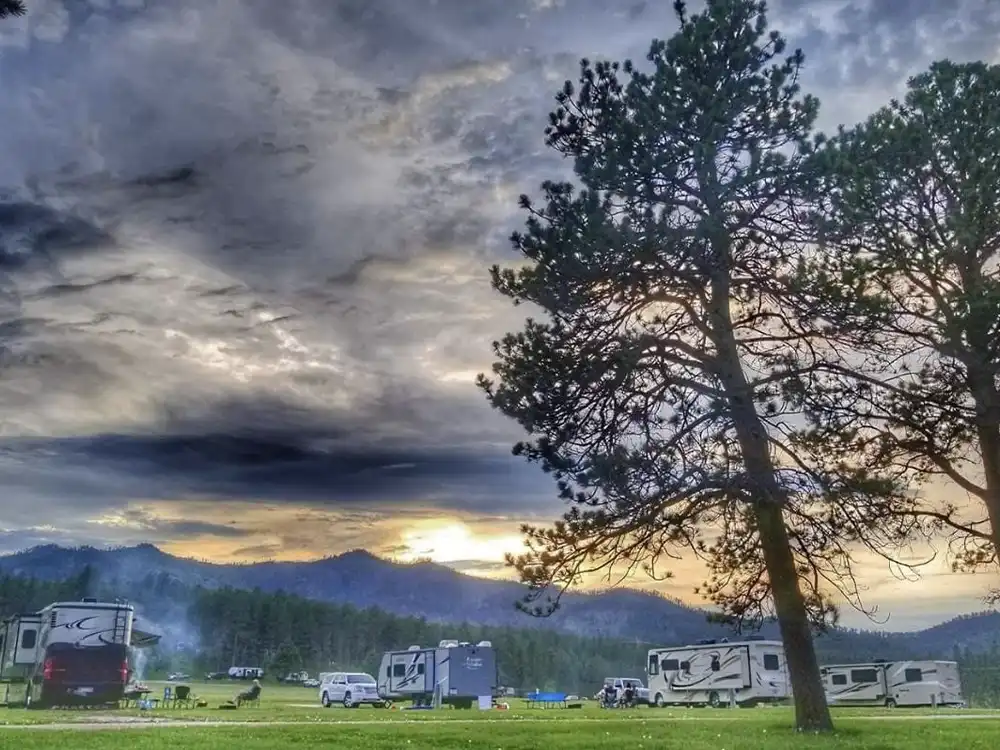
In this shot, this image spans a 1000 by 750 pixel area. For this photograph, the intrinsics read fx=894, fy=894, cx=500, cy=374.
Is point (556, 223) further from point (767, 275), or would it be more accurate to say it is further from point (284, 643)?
point (284, 643)

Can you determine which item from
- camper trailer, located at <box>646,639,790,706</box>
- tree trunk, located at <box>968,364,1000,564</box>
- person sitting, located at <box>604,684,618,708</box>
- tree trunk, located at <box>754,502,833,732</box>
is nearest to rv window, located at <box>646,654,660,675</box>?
camper trailer, located at <box>646,639,790,706</box>

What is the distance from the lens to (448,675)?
40094 millimetres

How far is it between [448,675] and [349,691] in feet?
16.0

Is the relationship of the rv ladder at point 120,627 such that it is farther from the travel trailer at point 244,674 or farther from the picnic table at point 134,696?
the travel trailer at point 244,674

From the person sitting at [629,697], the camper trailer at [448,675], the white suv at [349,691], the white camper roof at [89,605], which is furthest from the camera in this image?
the person sitting at [629,697]

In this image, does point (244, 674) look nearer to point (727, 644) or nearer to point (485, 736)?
point (727, 644)

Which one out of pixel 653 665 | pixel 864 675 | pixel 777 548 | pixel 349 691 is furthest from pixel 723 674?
pixel 777 548

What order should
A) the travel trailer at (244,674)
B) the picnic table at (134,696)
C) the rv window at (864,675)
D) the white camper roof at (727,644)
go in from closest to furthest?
the picnic table at (134,696)
the white camper roof at (727,644)
the rv window at (864,675)
the travel trailer at (244,674)

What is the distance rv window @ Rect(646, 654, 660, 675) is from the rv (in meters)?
8.46

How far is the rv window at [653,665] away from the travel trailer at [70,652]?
26.6 m

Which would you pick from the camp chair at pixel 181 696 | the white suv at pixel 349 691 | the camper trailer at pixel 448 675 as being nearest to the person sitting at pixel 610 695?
the camper trailer at pixel 448 675

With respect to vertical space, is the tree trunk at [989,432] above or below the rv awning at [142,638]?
above

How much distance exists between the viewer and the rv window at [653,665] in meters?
47.7

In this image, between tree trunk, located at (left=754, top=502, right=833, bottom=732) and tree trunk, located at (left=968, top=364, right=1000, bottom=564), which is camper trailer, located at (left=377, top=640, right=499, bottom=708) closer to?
tree trunk, located at (left=754, top=502, right=833, bottom=732)
